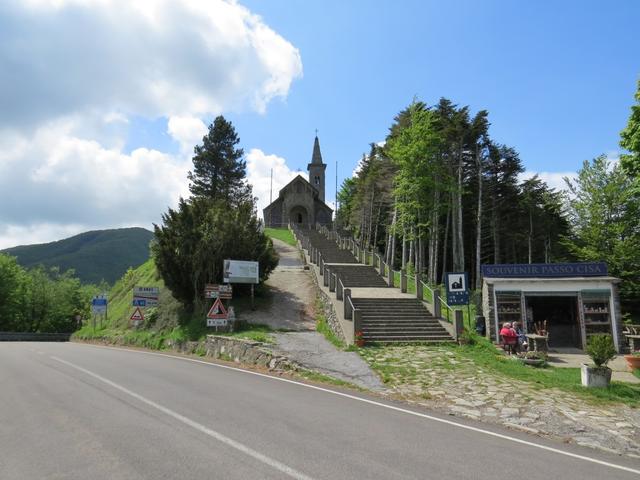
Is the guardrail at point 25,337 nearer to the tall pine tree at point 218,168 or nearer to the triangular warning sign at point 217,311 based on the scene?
the tall pine tree at point 218,168

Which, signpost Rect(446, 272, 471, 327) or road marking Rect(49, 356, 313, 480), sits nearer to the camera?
road marking Rect(49, 356, 313, 480)

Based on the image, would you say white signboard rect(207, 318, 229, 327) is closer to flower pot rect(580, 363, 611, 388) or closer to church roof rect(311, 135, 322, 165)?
flower pot rect(580, 363, 611, 388)

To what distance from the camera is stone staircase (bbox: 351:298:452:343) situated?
53.8ft

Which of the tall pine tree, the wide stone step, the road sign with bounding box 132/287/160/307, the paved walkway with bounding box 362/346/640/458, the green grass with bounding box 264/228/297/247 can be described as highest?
the tall pine tree

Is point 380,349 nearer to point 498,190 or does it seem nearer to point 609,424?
point 609,424

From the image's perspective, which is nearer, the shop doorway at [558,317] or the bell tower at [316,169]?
the shop doorway at [558,317]

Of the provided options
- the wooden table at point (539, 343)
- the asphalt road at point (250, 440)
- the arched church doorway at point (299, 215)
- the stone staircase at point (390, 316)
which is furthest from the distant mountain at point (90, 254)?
the asphalt road at point (250, 440)

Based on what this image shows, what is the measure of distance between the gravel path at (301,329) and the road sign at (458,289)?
18.1ft

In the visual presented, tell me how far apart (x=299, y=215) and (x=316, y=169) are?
1345 cm

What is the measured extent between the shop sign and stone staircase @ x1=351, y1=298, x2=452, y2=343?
324 cm

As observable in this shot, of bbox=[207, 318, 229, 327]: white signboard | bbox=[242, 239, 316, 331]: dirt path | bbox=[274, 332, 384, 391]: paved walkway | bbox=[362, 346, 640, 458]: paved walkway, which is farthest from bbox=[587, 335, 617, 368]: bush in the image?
bbox=[207, 318, 229, 327]: white signboard

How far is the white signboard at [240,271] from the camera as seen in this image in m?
Answer: 20.2

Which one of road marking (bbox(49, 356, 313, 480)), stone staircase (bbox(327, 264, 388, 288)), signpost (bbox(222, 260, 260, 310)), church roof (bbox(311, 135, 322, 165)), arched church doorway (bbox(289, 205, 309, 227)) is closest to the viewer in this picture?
road marking (bbox(49, 356, 313, 480))

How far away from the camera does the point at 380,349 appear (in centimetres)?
1475
